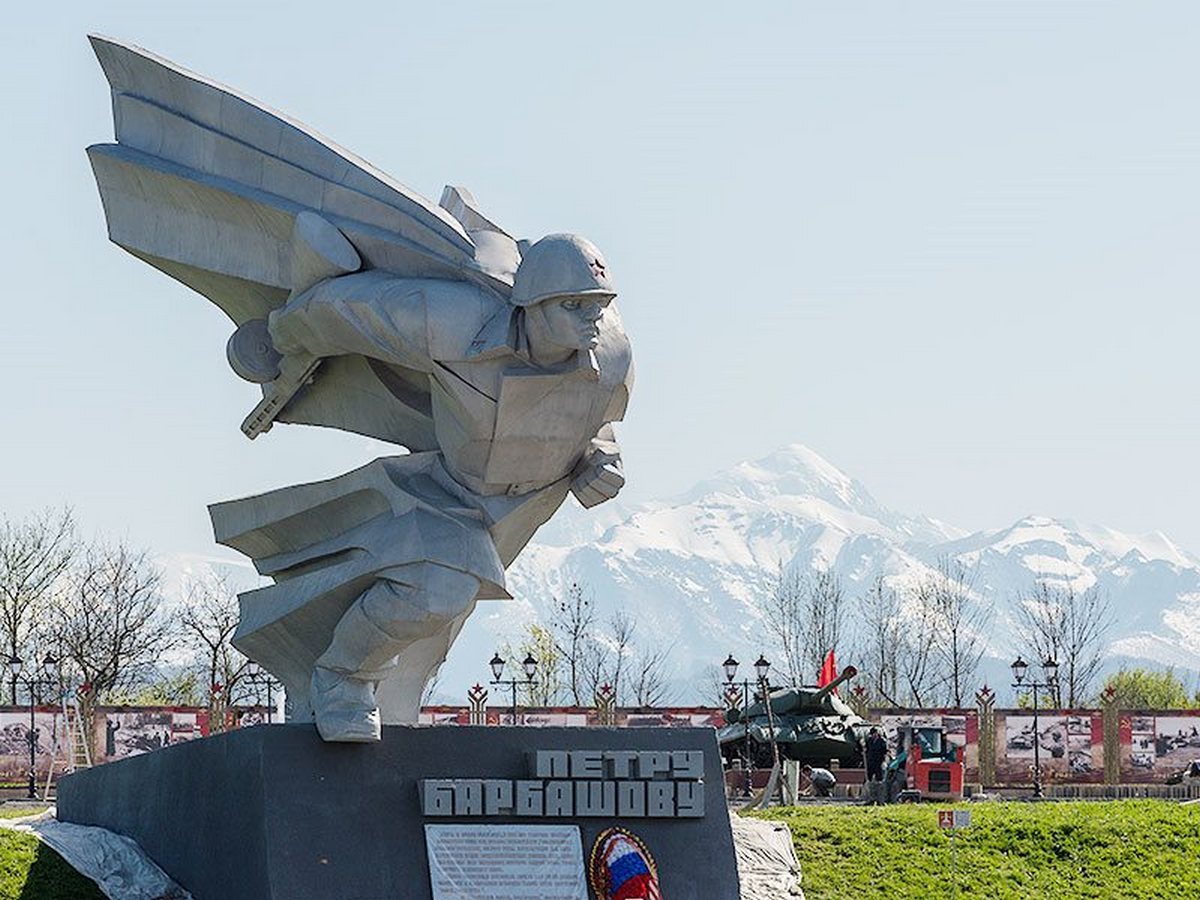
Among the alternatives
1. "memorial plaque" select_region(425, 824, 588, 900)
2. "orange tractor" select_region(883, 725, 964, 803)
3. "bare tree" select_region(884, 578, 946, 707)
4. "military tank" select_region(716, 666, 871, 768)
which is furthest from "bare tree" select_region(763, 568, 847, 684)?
"memorial plaque" select_region(425, 824, 588, 900)

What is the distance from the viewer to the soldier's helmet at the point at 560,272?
609 inches

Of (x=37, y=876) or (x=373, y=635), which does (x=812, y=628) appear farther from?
(x=373, y=635)

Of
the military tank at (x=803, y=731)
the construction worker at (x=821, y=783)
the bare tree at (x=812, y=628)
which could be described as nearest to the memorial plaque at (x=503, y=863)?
the construction worker at (x=821, y=783)

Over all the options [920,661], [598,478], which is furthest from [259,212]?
[920,661]

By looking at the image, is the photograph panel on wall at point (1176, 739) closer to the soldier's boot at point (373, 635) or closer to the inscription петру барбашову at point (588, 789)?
the inscription петру барбашову at point (588, 789)

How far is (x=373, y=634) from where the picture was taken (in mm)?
15641

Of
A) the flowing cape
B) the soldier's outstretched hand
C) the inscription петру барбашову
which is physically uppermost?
the flowing cape

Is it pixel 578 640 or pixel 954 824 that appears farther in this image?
pixel 578 640

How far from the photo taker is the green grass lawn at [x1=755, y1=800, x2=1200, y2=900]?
20172mm

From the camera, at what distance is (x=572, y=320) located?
614 inches

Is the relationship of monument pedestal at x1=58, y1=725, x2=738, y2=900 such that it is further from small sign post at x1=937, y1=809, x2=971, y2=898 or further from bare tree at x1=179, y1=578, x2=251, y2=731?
bare tree at x1=179, y1=578, x2=251, y2=731

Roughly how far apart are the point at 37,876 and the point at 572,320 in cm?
609

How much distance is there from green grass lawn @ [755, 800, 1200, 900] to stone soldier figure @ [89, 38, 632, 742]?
201 inches

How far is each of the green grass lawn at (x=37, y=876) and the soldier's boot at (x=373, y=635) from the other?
273 cm
